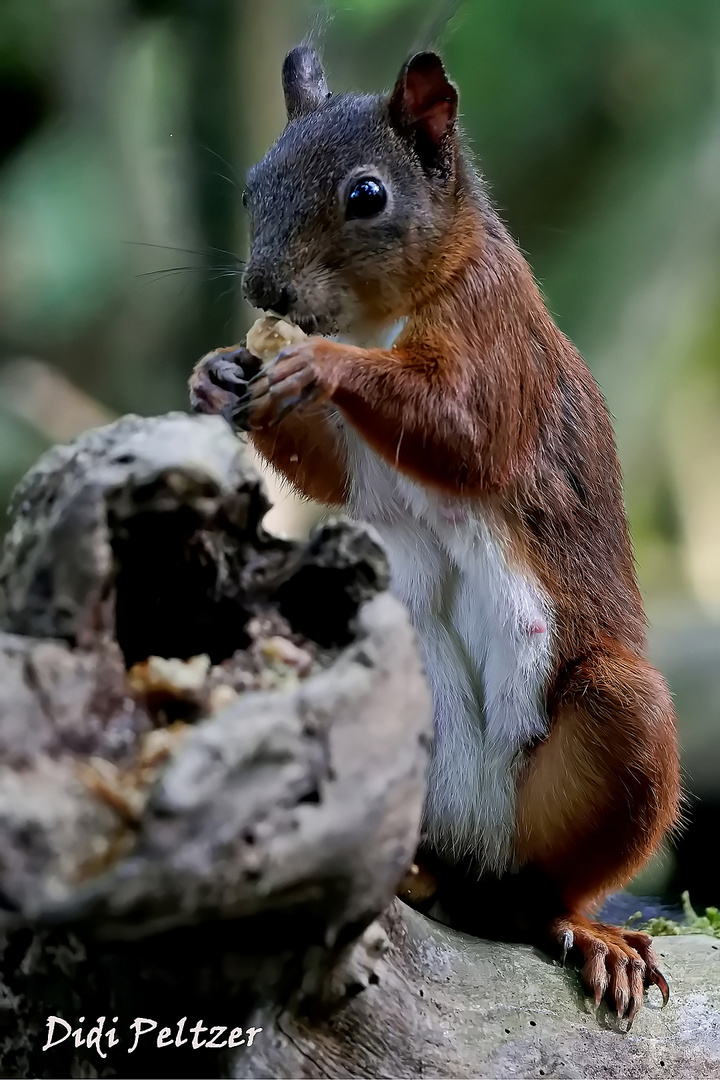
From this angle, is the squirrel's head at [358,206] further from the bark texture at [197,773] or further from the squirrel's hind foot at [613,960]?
the squirrel's hind foot at [613,960]

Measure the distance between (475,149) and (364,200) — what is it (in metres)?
1.82

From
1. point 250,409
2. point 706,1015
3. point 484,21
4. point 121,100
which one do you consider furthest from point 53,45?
point 706,1015

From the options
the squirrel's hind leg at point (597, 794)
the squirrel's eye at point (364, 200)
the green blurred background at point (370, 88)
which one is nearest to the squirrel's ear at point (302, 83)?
the squirrel's eye at point (364, 200)

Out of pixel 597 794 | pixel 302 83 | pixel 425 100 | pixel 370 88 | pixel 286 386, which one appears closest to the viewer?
pixel 286 386

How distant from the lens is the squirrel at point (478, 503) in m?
1.06

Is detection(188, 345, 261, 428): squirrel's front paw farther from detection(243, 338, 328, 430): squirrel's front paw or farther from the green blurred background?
the green blurred background

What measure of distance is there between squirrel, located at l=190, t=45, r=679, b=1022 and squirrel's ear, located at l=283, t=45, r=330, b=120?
4.7 inches

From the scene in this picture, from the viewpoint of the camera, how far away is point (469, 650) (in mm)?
1152

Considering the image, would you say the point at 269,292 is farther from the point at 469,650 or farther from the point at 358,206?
the point at 469,650

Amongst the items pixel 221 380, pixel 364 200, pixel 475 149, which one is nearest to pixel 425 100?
pixel 364 200

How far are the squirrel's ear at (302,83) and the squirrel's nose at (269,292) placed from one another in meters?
0.33

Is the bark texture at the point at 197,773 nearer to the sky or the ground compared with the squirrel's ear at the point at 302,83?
nearer to the ground

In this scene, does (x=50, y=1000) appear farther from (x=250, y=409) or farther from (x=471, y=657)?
(x=471, y=657)

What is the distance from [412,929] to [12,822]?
1.59 ft
